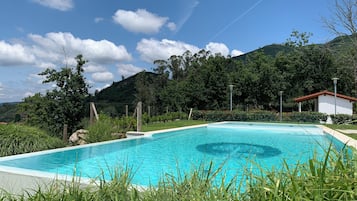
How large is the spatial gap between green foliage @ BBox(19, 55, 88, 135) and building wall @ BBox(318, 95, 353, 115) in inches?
698

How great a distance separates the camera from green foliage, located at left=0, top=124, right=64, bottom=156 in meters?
6.27

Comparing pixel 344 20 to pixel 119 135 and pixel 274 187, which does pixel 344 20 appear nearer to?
pixel 119 135

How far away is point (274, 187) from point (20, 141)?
6.76m

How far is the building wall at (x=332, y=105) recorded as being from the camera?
798 inches

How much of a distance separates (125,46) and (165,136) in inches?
487

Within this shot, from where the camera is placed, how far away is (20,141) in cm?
653

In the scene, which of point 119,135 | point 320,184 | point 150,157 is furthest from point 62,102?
point 320,184

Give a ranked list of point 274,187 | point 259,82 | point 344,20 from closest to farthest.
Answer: point 274,187
point 344,20
point 259,82

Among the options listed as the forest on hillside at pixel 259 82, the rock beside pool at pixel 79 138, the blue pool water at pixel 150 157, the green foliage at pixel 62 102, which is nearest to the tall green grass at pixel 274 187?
the blue pool water at pixel 150 157

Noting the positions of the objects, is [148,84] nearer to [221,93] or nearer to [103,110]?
[221,93]


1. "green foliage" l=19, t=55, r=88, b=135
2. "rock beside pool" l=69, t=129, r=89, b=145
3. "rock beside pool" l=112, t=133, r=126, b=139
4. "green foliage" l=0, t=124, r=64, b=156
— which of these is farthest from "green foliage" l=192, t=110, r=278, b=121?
"green foliage" l=0, t=124, r=64, b=156

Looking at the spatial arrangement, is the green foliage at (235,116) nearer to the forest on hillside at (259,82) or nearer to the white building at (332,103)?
the forest on hillside at (259,82)

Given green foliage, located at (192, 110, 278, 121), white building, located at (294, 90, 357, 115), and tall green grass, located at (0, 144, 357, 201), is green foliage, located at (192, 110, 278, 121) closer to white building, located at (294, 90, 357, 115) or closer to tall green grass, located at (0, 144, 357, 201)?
white building, located at (294, 90, 357, 115)

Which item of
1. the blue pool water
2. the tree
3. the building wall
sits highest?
the tree
